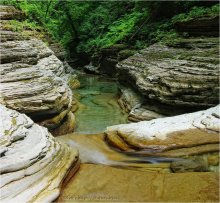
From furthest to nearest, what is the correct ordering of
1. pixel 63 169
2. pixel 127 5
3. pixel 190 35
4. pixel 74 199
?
pixel 127 5, pixel 190 35, pixel 63 169, pixel 74 199

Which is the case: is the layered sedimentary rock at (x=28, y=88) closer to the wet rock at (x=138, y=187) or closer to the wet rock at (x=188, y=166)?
the wet rock at (x=138, y=187)

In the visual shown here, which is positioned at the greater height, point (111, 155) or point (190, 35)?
point (190, 35)

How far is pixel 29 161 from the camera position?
5164 mm

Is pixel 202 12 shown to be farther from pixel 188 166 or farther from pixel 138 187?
pixel 138 187

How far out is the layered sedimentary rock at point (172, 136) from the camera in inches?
281

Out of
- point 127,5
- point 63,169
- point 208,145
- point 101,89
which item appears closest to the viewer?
point 63,169

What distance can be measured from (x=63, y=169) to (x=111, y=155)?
6.14 feet

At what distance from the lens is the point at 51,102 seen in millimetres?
8148

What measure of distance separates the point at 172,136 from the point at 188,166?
4.20ft

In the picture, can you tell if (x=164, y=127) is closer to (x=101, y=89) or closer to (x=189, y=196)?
(x=189, y=196)

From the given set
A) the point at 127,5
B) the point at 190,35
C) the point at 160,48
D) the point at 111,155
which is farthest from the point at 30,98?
the point at 127,5

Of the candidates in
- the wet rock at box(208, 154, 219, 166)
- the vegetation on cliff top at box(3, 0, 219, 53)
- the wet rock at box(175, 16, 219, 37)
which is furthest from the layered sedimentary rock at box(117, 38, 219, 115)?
the wet rock at box(208, 154, 219, 166)

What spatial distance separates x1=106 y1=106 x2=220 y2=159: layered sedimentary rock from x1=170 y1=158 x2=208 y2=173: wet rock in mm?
451

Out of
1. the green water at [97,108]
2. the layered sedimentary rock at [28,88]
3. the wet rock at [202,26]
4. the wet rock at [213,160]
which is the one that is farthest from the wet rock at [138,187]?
the wet rock at [202,26]
